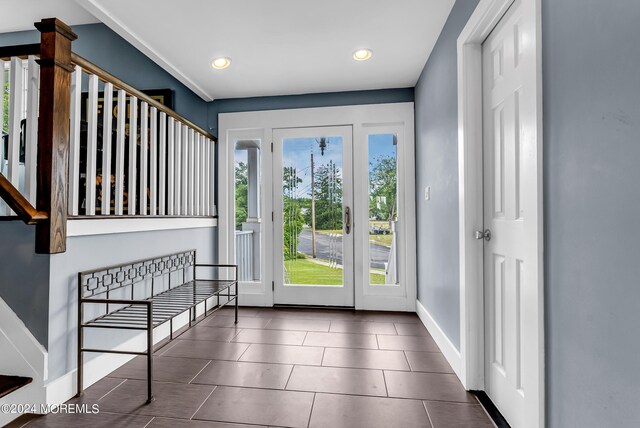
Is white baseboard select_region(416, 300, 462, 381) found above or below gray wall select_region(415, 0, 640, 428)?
below

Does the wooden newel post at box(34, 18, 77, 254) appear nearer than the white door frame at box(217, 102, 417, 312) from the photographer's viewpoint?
Yes

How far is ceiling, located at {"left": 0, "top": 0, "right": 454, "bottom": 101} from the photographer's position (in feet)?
7.12

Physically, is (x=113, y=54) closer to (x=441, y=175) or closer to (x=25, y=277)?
(x=25, y=277)

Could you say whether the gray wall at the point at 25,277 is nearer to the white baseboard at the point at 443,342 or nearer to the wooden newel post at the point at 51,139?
the wooden newel post at the point at 51,139

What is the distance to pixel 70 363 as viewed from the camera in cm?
187

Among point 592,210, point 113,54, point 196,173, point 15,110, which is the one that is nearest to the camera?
point 592,210

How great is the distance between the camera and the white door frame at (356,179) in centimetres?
352

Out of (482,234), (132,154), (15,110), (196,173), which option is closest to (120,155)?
(132,154)

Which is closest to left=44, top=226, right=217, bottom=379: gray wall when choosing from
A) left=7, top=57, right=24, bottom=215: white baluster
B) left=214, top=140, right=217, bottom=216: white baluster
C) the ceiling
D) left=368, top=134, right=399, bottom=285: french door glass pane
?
left=7, top=57, right=24, bottom=215: white baluster

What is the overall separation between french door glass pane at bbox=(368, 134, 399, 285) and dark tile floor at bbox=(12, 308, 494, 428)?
74cm

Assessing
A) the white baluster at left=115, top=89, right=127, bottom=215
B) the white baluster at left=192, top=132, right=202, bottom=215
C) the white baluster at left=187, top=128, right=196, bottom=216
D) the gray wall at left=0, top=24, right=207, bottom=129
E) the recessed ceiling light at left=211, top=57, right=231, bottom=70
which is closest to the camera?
the white baluster at left=115, top=89, right=127, bottom=215

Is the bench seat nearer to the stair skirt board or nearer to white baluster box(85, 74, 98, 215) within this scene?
the stair skirt board

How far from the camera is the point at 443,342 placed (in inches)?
95.9

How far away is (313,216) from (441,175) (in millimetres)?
1582
